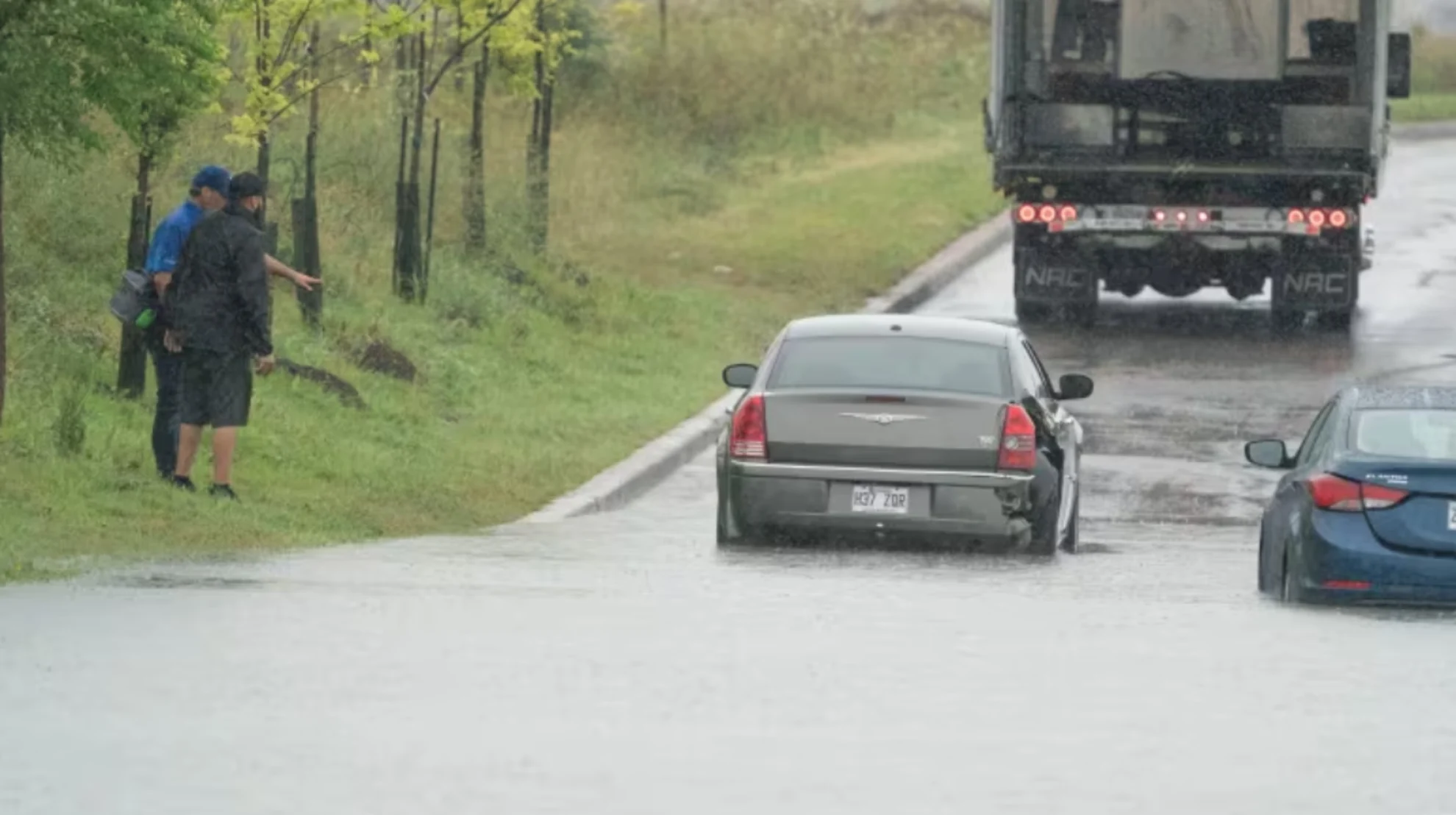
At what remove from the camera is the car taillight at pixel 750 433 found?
1650 cm

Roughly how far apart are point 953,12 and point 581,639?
50564mm

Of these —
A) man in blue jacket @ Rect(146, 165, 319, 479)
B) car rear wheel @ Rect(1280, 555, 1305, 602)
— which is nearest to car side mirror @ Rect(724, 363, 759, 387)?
man in blue jacket @ Rect(146, 165, 319, 479)

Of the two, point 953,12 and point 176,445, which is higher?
point 953,12

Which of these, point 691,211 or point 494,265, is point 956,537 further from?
point 691,211

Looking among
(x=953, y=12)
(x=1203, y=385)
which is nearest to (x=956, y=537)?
(x=1203, y=385)

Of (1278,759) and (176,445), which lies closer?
(1278,759)

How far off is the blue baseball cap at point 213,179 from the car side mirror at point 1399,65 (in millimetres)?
14556

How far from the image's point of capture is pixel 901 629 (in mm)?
12211

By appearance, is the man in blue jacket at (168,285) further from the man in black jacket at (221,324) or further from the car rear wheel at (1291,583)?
the car rear wheel at (1291,583)

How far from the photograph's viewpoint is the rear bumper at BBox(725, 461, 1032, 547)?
16.4 metres

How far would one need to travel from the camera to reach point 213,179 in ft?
54.7

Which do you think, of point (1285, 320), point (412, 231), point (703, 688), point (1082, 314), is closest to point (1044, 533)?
point (703, 688)

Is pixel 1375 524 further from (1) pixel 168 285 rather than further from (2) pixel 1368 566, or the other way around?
(1) pixel 168 285

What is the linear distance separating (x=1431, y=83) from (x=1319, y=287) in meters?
29.8
